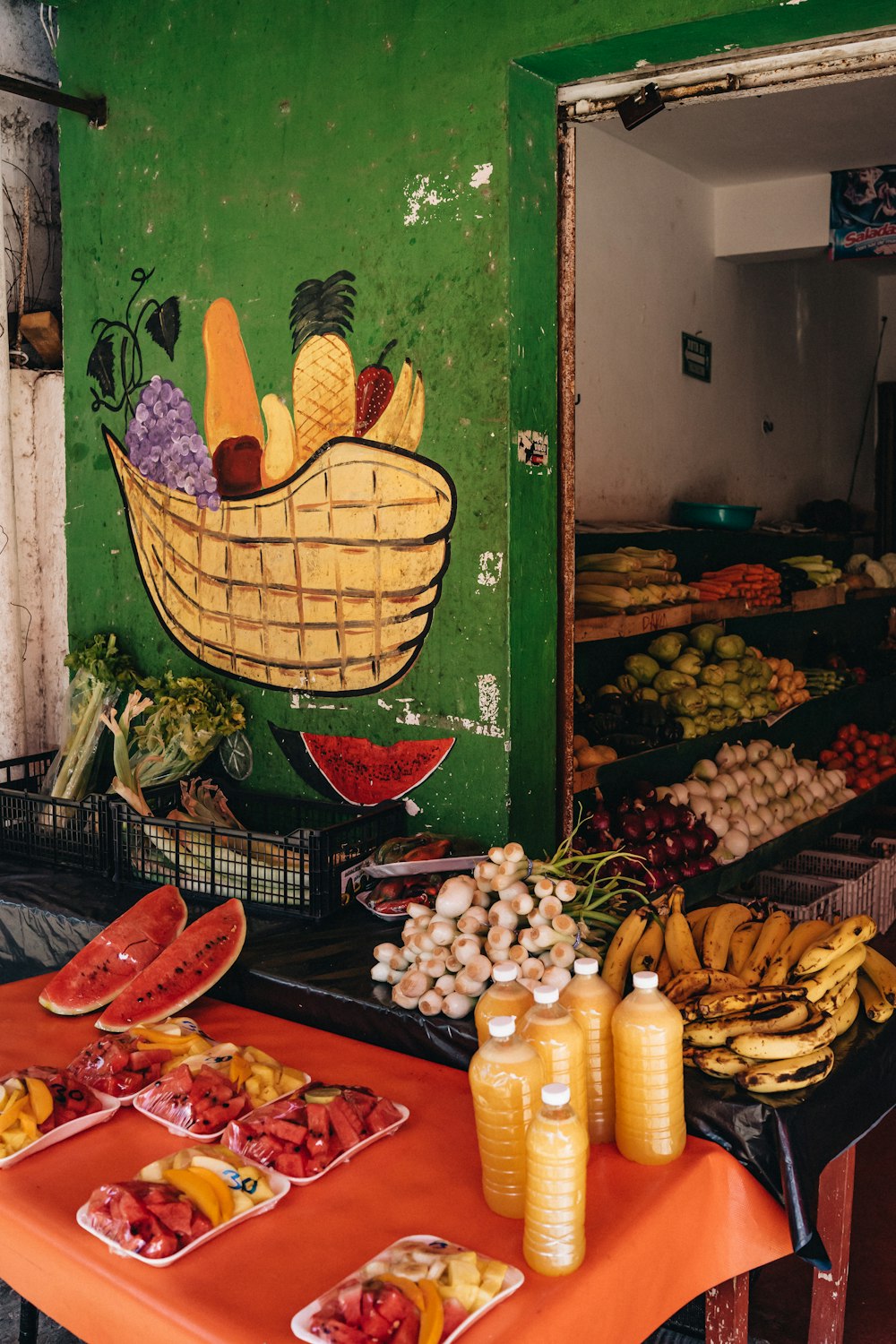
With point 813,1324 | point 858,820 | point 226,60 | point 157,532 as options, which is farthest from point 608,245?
point 813,1324

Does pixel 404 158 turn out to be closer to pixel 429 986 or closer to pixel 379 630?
pixel 379 630

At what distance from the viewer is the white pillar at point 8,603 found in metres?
4.46

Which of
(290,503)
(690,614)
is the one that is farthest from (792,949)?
(690,614)

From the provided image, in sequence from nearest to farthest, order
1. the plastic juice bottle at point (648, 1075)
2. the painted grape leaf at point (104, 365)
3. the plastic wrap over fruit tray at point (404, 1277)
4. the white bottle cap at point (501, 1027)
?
1. the plastic wrap over fruit tray at point (404, 1277)
2. the white bottle cap at point (501, 1027)
3. the plastic juice bottle at point (648, 1075)
4. the painted grape leaf at point (104, 365)

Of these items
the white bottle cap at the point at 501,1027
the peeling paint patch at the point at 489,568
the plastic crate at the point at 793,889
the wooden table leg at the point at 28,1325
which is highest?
the peeling paint patch at the point at 489,568

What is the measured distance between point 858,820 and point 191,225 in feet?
17.7

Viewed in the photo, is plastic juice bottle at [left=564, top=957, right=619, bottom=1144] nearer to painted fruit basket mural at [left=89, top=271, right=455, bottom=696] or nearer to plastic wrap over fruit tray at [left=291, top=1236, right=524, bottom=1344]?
plastic wrap over fruit tray at [left=291, top=1236, right=524, bottom=1344]

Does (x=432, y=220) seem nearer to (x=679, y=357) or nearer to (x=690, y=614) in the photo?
(x=690, y=614)

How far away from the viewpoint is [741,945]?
109 inches

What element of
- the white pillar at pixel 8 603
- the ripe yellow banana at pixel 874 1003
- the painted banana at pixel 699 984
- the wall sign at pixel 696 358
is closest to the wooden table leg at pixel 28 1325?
the painted banana at pixel 699 984

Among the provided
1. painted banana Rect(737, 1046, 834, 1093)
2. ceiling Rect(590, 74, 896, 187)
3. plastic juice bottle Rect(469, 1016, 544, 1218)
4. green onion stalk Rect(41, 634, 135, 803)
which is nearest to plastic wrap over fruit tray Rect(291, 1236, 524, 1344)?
plastic juice bottle Rect(469, 1016, 544, 1218)

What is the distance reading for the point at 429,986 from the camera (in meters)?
2.56

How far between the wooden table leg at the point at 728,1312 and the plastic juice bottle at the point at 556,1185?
648 millimetres

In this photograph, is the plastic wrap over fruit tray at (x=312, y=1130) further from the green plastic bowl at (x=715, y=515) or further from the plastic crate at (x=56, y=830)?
the green plastic bowl at (x=715, y=515)
